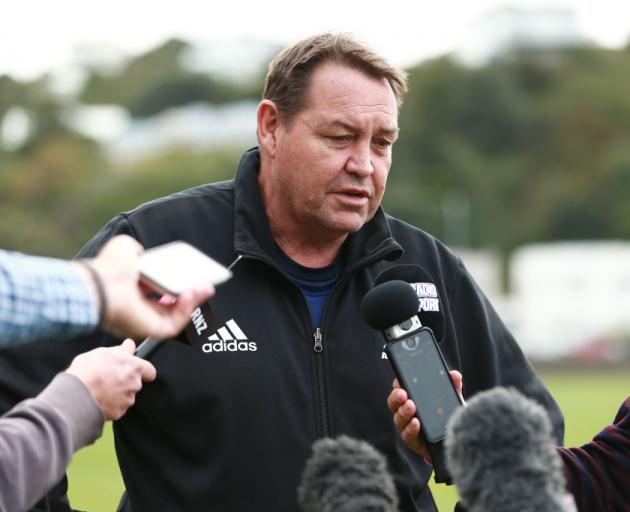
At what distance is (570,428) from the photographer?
22.0 m

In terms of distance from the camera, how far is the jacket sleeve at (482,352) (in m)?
4.75

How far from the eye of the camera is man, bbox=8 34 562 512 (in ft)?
14.1

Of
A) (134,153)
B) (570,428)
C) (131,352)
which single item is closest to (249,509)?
(131,352)

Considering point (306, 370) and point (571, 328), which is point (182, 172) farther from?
point (306, 370)

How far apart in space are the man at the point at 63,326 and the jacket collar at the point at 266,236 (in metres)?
1.57

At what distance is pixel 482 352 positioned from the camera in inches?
188

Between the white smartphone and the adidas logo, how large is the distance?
140 centimetres

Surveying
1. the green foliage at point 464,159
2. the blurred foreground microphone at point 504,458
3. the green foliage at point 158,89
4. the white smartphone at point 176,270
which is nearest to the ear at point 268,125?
the white smartphone at point 176,270

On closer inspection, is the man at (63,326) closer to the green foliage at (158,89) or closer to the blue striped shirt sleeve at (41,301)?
the blue striped shirt sleeve at (41,301)

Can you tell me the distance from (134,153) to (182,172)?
16216 millimetres

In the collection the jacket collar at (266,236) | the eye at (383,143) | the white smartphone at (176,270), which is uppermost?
the white smartphone at (176,270)

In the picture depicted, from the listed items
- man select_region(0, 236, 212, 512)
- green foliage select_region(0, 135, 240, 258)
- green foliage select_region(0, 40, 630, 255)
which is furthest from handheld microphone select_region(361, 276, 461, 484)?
green foliage select_region(0, 40, 630, 255)

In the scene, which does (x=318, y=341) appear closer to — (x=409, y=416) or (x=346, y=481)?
(x=409, y=416)

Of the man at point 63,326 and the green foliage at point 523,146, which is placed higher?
the man at point 63,326
